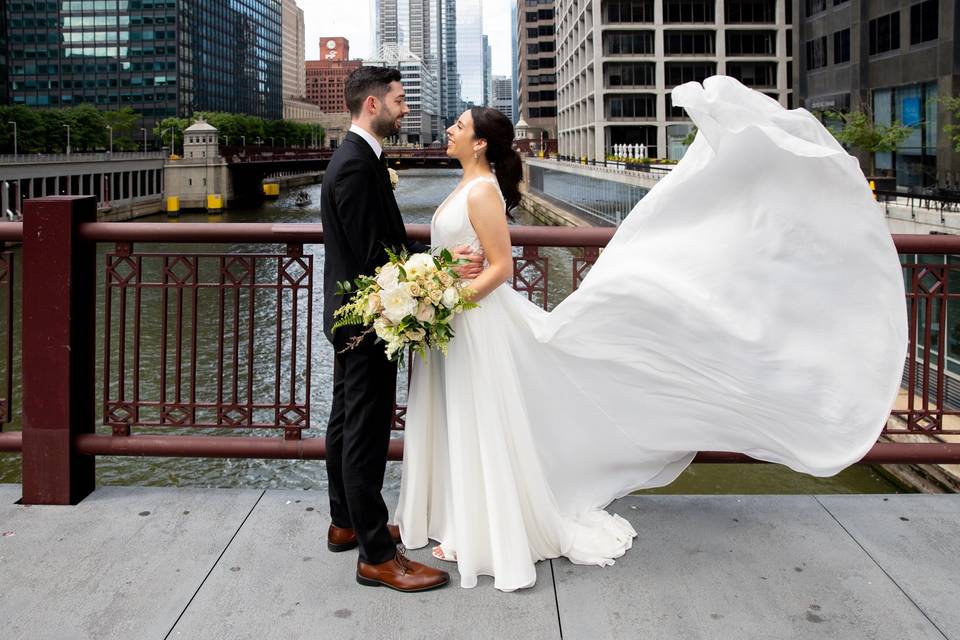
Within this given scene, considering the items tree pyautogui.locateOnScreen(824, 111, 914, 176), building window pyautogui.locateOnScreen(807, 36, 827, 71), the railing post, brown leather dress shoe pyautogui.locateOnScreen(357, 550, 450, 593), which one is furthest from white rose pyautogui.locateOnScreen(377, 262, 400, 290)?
building window pyautogui.locateOnScreen(807, 36, 827, 71)

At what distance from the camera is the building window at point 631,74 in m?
81.1

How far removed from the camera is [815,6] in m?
49.8

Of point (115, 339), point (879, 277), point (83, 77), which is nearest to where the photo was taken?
point (879, 277)

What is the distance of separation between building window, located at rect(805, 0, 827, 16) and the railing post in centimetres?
5091

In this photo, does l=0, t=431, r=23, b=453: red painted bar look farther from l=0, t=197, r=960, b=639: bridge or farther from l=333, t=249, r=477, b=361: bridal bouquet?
l=333, t=249, r=477, b=361: bridal bouquet

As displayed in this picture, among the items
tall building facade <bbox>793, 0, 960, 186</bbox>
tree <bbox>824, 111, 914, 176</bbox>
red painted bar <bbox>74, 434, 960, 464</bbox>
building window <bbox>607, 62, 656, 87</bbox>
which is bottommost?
red painted bar <bbox>74, 434, 960, 464</bbox>

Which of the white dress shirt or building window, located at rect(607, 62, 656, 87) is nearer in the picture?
the white dress shirt

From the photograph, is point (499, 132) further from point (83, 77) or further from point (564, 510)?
point (83, 77)

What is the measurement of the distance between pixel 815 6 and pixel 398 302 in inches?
2085

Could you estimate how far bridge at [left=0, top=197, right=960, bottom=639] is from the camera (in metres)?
3.62

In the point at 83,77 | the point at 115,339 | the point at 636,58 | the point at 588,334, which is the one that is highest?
the point at 83,77

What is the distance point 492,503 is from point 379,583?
2.01ft

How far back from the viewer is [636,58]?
80.4m

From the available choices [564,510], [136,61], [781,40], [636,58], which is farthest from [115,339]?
[136,61]
